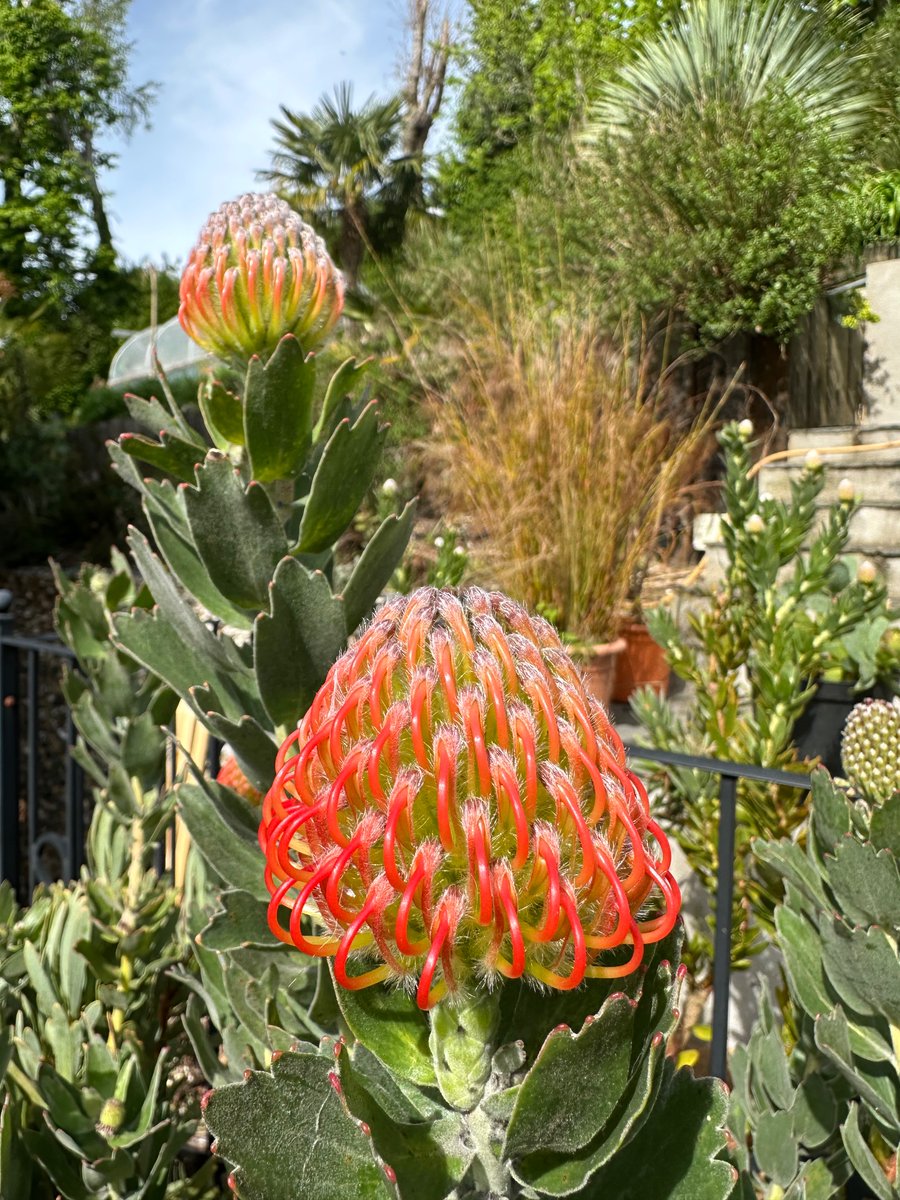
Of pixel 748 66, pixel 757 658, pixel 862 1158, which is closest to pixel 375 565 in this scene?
pixel 862 1158

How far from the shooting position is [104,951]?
63.1 inches

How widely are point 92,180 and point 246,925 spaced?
2213 mm

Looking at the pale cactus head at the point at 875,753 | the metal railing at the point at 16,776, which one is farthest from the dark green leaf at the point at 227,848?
the metal railing at the point at 16,776

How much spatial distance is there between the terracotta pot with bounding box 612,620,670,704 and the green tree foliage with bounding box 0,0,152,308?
296 centimetres

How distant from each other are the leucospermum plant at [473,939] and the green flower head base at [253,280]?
61 centimetres

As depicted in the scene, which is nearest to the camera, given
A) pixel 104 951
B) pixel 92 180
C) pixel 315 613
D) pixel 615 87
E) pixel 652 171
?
pixel 315 613

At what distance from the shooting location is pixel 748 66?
8.52m

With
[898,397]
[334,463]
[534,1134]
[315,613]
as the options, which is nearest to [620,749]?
[534,1134]

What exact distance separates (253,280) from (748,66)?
9.18 metres

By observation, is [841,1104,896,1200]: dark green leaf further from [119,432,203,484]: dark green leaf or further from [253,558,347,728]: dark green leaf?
[119,432,203,484]: dark green leaf

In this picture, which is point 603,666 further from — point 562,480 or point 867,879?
point 867,879

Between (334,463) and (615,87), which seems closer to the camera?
(334,463)

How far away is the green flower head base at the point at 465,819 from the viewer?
19.5 inches

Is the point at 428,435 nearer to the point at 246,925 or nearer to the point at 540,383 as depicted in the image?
the point at 540,383
